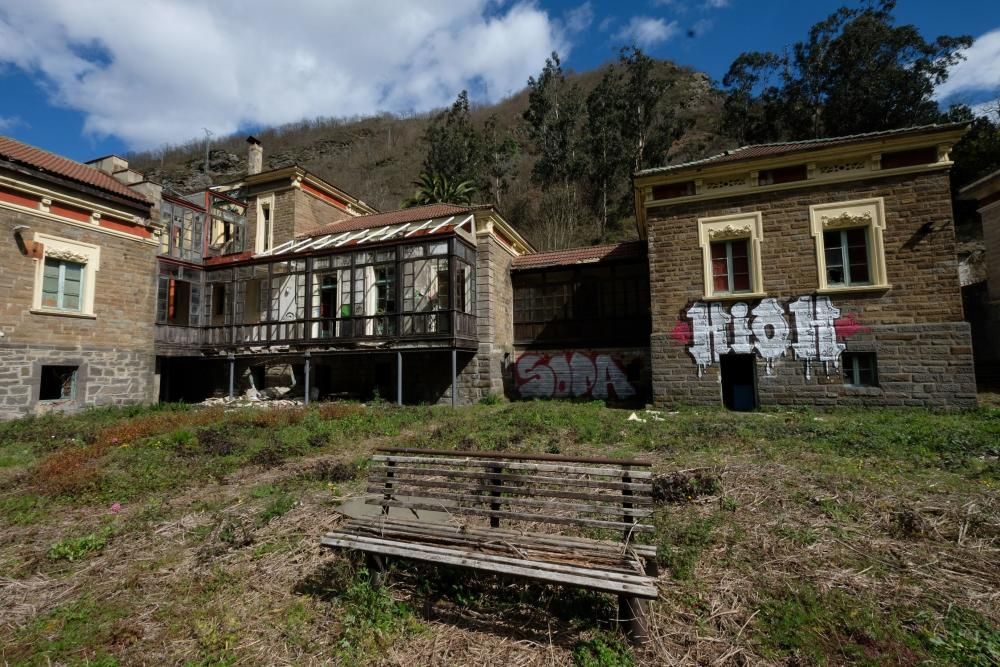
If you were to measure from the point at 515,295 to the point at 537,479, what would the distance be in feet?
47.4

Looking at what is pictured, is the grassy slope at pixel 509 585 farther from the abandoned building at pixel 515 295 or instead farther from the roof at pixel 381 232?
the roof at pixel 381 232

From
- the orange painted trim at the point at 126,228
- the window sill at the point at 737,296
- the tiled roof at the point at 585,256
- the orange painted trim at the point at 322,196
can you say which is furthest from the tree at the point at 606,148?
the orange painted trim at the point at 126,228

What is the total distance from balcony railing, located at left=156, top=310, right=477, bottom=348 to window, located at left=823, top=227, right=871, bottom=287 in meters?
10.2

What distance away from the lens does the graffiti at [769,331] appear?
1160 cm

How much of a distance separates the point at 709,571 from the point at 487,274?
1264 centimetres

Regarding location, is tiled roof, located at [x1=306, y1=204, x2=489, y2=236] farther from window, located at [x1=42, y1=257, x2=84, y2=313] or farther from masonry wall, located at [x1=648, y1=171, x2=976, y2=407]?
masonry wall, located at [x1=648, y1=171, x2=976, y2=407]

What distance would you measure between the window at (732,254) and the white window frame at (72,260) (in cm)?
1840

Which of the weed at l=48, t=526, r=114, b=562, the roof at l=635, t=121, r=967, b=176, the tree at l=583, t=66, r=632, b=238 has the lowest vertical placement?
the weed at l=48, t=526, r=114, b=562

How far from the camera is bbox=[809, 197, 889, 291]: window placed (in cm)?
1145

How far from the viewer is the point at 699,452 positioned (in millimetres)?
7406

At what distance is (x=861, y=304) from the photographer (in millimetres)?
11445

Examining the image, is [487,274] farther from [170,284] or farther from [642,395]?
[170,284]

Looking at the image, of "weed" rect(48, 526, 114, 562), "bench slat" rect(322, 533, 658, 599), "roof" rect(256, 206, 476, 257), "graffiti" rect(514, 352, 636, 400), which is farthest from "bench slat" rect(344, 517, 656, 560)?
"graffiti" rect(514, 352, 636, 400)

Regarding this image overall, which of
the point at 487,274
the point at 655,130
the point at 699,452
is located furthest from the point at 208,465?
the point at 655,130
